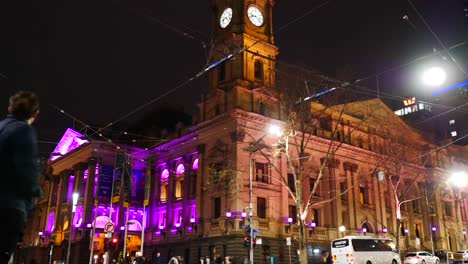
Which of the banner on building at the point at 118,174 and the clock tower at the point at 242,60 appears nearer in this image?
the banner on building at the point at 118,174

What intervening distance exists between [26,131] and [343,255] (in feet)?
93.8

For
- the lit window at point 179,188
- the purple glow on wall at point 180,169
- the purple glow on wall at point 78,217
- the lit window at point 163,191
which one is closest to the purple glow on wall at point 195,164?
the purple glow on wall at point 180,169

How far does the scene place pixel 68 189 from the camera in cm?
5919

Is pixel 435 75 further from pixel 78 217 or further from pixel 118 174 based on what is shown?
pixel 78 217

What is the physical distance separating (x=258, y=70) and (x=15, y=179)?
46.6 meters

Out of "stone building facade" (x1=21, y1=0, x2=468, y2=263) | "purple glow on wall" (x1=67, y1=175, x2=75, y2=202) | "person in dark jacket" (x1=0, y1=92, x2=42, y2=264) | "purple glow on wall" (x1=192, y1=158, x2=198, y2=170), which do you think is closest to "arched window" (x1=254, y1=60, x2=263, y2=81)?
"stone building facade" (x1=21, y1=0, x2=468, y2=263)

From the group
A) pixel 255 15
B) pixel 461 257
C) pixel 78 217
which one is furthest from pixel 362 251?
pixel 78 217

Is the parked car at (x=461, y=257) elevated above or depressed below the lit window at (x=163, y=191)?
below

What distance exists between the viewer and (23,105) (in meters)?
3.70

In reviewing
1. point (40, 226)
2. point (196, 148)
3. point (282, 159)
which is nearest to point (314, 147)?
point (282, 159)

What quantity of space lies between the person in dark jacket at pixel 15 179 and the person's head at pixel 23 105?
0.84 ft

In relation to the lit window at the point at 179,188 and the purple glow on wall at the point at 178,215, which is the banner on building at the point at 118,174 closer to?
the purple glow on wall at the point at 178,215

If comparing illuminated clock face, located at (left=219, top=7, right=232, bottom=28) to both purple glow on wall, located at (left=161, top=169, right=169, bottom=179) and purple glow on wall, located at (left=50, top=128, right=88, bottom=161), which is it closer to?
purple glow on wall, located at (left=161, top=169, right=169, bottom=179)

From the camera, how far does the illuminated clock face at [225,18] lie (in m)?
49.9
